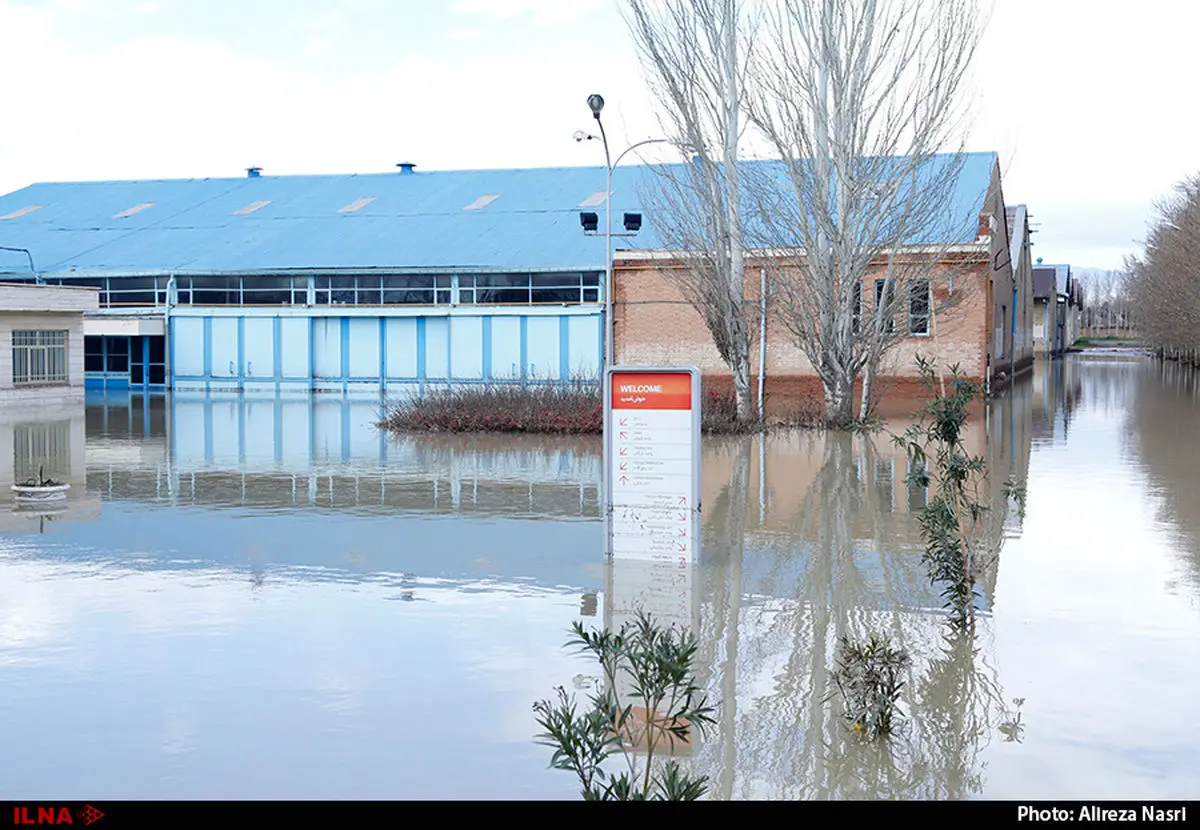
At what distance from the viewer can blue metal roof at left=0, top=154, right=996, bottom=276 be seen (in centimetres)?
4131

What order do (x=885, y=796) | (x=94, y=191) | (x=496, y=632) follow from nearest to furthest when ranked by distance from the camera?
(x=885, y=796), (x=496, y=632), (x=94, y=191)

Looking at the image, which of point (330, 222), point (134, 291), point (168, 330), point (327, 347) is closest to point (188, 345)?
point (168, 330)

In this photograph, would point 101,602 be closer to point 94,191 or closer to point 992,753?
point 992,753

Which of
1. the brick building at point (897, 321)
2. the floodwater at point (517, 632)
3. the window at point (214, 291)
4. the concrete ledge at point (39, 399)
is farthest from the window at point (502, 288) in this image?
the floodwater at point (517, 632)

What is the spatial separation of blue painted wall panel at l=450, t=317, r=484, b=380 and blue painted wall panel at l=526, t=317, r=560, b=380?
5.32 feet

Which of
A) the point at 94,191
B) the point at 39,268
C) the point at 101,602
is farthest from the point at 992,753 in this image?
the point at 94,191

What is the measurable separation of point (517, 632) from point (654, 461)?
7.78 feet

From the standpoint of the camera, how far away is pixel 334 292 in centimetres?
4300

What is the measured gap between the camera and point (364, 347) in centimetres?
4238

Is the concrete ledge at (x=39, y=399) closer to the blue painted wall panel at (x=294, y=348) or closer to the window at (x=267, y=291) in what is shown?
the blue painted wall panel at (x=294, y=348)

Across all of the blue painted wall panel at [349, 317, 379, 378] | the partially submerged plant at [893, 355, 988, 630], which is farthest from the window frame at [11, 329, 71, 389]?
the partially submerged plant at [893, 355, 988, 630]

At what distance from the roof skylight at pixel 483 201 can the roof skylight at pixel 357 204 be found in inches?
162

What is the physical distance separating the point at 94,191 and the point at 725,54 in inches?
1367

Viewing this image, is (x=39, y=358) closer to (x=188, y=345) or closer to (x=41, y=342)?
(x=41, y=342)
